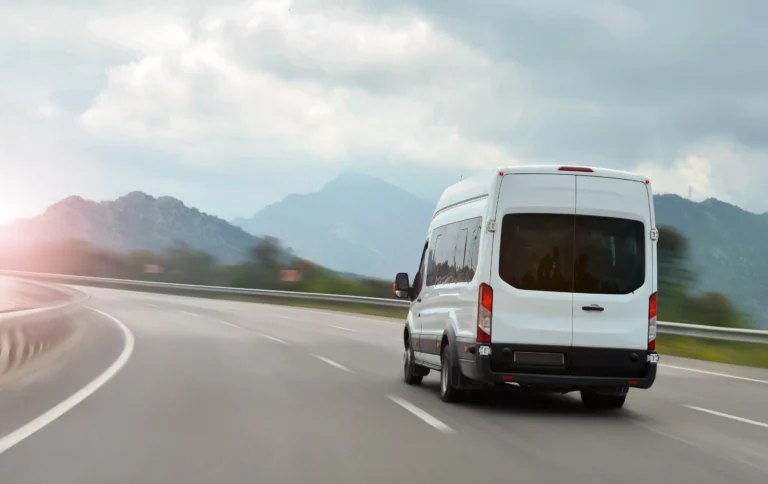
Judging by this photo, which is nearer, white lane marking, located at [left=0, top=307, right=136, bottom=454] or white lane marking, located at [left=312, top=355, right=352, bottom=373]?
white lane marking, located at [left=0, top=307, right=136, bottom=454]

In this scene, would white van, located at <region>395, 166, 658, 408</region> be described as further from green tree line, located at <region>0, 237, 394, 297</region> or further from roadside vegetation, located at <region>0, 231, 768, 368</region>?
green tree line, located at <region>0, 237, 394, 297</region>

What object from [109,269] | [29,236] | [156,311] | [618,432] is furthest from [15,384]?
[29,236]

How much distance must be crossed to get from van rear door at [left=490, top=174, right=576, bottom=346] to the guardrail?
9115 millimetres

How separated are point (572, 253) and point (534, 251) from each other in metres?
0.42

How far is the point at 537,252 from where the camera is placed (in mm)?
10320

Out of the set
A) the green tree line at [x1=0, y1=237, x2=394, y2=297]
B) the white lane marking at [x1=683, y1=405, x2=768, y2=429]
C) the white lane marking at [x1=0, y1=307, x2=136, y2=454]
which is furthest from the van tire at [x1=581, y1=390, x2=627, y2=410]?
the green tree line at [x1=0, y1=237, x2=394, y2=297]

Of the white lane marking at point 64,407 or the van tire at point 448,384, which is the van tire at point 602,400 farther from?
the white lane marking at point 64,407

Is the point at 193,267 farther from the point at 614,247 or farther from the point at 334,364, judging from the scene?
the point at 614,247

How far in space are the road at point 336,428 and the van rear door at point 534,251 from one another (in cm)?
113

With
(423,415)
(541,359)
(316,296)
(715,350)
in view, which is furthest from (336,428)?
(316,296)

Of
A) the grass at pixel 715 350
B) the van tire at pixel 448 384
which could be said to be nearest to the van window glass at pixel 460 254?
the van tire at pixel 448 384

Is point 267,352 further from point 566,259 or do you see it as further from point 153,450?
point 153,450

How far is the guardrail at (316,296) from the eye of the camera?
60.8 feet

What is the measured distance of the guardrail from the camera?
60.8 ft
